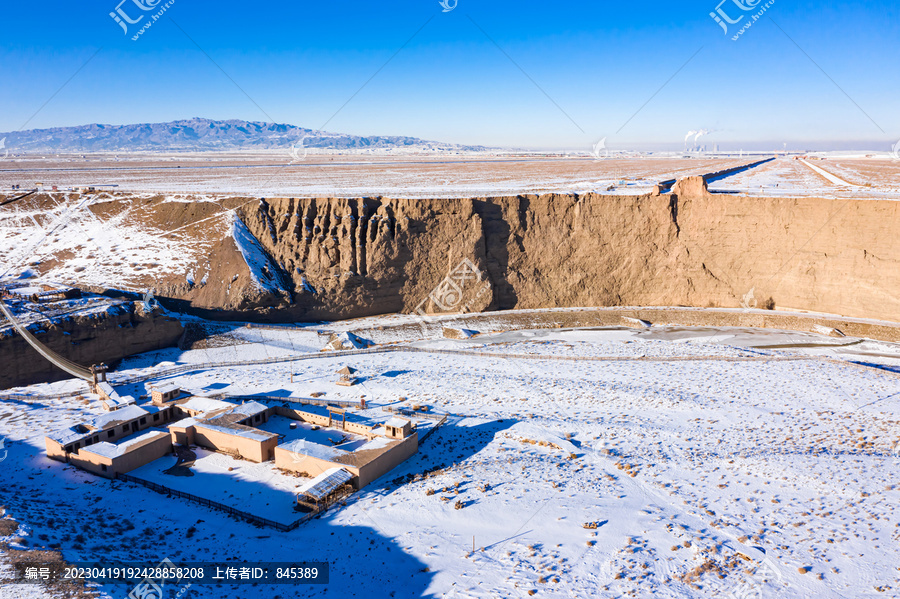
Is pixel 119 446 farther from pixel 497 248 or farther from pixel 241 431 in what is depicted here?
pixel 497 248

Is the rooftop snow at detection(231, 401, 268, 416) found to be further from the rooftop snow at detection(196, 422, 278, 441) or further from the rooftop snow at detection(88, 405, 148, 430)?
the rooftop snow at detection(88, 405, 148, 430)

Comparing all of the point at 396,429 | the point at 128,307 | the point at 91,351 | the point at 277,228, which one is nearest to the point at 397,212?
the point at 277,228

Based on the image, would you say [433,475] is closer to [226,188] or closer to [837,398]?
[837,398]

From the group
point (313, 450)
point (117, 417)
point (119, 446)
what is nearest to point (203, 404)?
point (117, 417)

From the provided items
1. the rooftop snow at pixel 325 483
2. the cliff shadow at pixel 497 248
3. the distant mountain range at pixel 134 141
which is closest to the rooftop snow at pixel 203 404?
the rooftop snow at pixel 325 483

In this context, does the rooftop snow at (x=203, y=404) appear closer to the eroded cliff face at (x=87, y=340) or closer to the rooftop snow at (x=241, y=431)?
the rooftop snow at (x=241, y=431)
